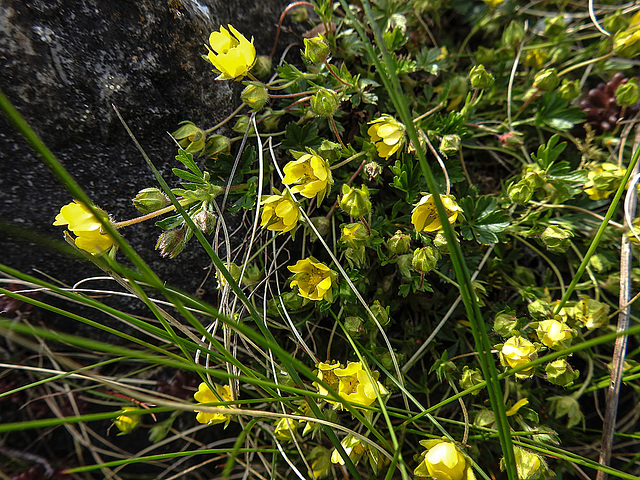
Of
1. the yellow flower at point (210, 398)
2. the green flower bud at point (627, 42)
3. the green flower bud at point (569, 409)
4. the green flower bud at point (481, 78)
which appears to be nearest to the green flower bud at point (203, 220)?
the yellow flower at point (210, 398)

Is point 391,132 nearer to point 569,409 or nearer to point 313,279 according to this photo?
point 313,279

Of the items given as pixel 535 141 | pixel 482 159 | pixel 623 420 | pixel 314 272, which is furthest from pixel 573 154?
pixel 314 272

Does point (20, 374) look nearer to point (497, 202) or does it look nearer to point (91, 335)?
point (91, 335)

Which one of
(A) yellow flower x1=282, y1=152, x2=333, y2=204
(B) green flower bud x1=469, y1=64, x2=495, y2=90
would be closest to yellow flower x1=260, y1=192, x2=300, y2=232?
(A) yellow flower x1=282, y1=152, x2=333, y2=204

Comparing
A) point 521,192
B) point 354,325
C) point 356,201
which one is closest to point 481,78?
point 521,192

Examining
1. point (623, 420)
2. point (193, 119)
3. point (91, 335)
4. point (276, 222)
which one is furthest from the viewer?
point (91, 335)

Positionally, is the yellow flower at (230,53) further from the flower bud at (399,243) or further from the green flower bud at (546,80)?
the green flower bud at (546,80)

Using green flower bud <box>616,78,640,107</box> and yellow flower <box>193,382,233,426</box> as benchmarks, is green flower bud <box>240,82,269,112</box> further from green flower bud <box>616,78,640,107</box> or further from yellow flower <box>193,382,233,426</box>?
green flower bud <box>616,78,640,107</box>
